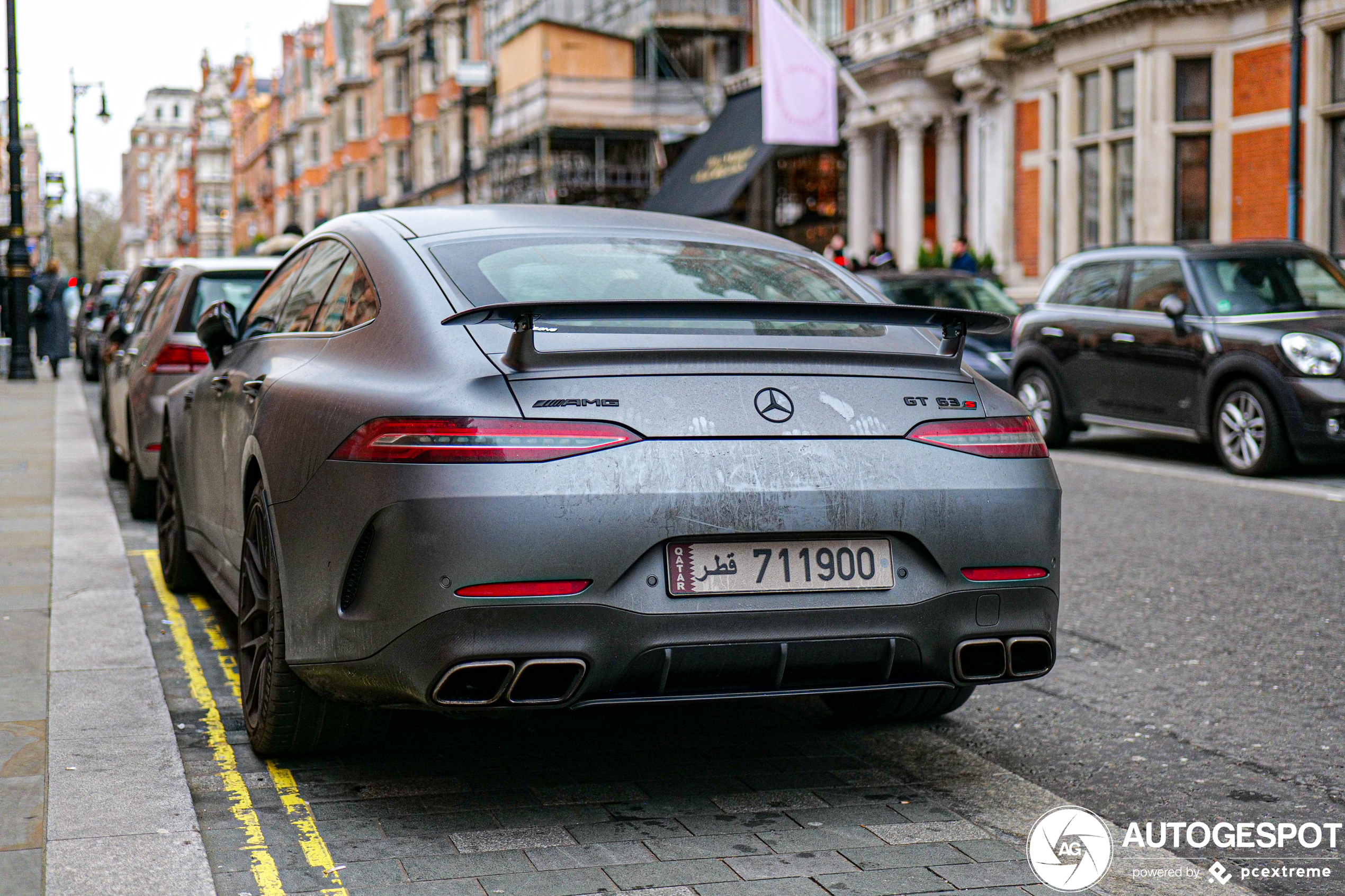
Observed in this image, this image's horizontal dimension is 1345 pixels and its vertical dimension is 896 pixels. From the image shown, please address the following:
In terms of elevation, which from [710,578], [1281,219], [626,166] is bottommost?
[710,578]

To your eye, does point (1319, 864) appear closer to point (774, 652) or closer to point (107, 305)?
point (774, 652)

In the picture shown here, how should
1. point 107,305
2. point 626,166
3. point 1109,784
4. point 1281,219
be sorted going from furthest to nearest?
point 626,166
point 107,305
point 1281,219
point 1109,784

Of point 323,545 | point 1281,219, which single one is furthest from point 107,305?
point 323,545

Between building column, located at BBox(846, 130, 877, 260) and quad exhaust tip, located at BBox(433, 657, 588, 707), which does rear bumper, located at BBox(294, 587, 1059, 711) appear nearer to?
quad exhaust tip, located at BBox(433, 657, 588, 707)

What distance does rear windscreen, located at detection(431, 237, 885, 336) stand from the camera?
13.8ft

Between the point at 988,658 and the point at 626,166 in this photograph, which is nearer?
the point at 988,658

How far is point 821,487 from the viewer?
3.80 meters

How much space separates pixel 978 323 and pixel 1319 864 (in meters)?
1.56

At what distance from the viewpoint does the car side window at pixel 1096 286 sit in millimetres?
13789

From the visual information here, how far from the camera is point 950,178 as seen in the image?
3080 cm

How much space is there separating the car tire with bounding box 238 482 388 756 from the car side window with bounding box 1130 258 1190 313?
991 cm

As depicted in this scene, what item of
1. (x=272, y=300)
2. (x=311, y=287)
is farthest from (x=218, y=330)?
(x=311, y=287)

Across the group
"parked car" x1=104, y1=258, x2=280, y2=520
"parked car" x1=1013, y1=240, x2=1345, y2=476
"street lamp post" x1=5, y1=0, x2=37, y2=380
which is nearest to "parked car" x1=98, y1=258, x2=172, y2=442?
"parked car" x1=104, y1=258, x2=280, y2=520

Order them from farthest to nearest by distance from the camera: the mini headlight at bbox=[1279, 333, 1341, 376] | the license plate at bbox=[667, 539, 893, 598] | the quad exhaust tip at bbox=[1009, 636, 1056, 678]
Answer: the mini headlight at bbox=[1279, 333, 1341, 376]
the quad exhaust tip at bbox=[1009, 636, 1056, 678]
the license plate at bbox=[667, 539, 893, 598]
